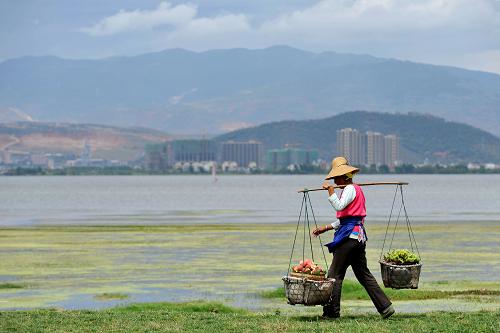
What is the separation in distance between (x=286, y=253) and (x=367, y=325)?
1929cm

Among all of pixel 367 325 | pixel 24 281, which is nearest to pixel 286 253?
pixel 24 281

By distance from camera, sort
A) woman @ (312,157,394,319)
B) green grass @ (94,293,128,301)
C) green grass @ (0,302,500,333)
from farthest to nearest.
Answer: green grass @ (94,293,128,301), woman @ (312,157,394,319), green grass @ (0,302,500,333)

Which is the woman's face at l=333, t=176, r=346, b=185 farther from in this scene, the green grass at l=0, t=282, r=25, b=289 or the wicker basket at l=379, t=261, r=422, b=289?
the green grass at l=0, t=282, r=25, b=289

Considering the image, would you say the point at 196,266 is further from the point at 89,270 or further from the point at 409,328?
the point at 409,328

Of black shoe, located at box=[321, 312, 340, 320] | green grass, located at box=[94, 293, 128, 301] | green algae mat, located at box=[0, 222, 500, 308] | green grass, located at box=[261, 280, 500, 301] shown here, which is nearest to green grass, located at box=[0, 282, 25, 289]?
green algae mat, located at box=[0, 222, 500, 308]

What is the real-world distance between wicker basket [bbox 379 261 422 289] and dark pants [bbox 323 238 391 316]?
1312 mm

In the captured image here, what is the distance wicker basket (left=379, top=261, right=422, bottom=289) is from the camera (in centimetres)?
1579

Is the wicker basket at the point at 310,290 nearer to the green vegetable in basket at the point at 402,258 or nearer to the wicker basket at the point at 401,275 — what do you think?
the wicker basket at the point at 401,275

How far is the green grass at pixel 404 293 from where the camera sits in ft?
66.7

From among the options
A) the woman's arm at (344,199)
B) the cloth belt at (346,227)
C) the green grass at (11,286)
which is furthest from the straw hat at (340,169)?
the green grass at (11,286)

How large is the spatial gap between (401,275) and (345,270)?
1620mm

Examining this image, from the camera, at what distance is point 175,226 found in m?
51.6

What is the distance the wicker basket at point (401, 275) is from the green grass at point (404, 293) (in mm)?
4211

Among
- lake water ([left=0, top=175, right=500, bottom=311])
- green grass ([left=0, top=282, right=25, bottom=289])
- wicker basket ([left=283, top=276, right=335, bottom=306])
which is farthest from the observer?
green grass ([left=0, top=282, right=25, bottom=289])
